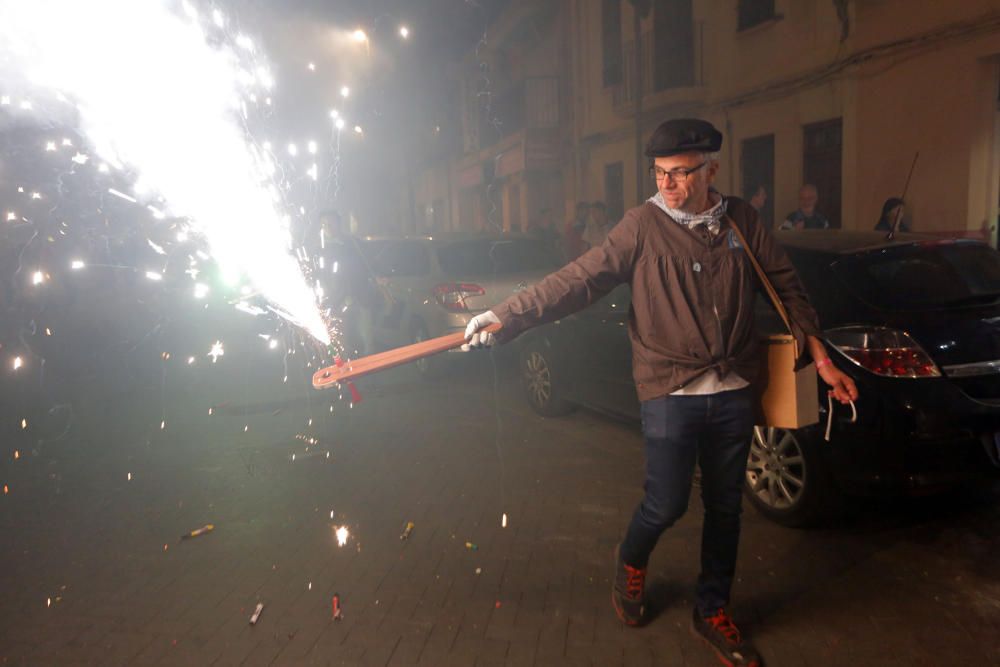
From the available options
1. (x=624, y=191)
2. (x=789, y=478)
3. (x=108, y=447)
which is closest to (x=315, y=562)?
(x=789, y=478)

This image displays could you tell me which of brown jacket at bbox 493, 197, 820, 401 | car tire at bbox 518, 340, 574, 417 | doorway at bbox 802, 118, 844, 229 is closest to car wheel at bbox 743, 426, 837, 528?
brown jacket at bbox 493, 197, 820, 401

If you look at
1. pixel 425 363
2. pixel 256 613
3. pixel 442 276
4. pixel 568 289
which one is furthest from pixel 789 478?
pixel 442 276

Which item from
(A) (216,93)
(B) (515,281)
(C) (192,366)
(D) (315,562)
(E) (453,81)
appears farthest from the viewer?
(E) (453,81)

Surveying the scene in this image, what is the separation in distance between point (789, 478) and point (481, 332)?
2.35 meters

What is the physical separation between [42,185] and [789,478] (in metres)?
8.08

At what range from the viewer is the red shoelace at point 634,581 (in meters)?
3.52

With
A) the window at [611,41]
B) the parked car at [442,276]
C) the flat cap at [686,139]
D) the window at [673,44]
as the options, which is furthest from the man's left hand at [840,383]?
the window at [611,41]

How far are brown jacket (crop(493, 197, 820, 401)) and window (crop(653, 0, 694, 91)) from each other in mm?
14104

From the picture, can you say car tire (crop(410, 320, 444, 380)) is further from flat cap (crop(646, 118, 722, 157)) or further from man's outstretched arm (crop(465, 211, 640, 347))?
flat cap (crop(646, 118, 722, 157))

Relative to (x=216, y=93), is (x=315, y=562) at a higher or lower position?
lower

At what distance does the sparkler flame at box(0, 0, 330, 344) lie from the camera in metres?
7.10

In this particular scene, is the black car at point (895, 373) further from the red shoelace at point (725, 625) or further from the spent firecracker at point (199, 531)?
the spent firecracker at point (199, 531)

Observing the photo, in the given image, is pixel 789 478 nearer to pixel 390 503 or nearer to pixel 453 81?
pixel 390 503

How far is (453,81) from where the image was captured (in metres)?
35.4
